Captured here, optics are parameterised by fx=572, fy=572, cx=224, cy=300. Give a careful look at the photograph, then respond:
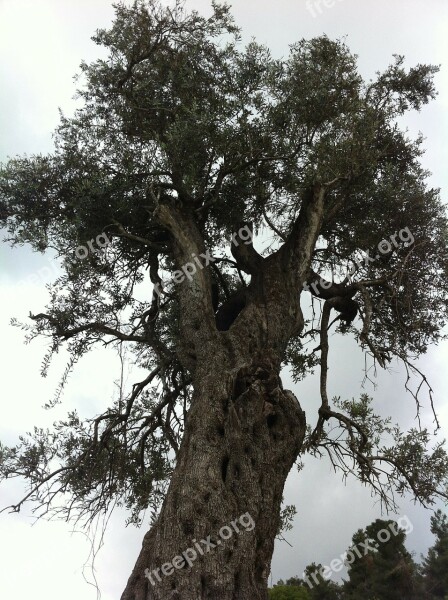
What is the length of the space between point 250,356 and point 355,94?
6.48 metres

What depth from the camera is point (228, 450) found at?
22.7 ft

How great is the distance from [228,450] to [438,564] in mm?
29752

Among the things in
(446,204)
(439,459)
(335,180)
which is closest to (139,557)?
(439,459)

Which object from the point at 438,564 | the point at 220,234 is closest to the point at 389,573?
the point at 438,564

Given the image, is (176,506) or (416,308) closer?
(176,506)

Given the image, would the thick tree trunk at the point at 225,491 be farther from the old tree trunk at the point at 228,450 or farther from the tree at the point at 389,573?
the tree at the point at 389,573

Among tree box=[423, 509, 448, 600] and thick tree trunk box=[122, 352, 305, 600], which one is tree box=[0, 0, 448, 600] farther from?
tree box=[423, 509, 448, 600]

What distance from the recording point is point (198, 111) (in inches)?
405

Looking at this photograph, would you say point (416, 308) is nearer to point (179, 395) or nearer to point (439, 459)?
point (439, 459)

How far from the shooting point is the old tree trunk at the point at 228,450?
605 centimetres

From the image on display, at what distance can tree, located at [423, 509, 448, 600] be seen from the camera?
97.2 ft

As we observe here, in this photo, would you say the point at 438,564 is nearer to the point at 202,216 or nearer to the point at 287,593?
the point at 287,593

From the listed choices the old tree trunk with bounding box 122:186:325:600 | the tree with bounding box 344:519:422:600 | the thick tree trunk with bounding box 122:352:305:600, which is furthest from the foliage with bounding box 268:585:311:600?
the thick tree trunk with bounding box 122:352:305:600

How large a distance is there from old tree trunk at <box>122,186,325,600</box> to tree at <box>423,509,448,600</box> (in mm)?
26613
